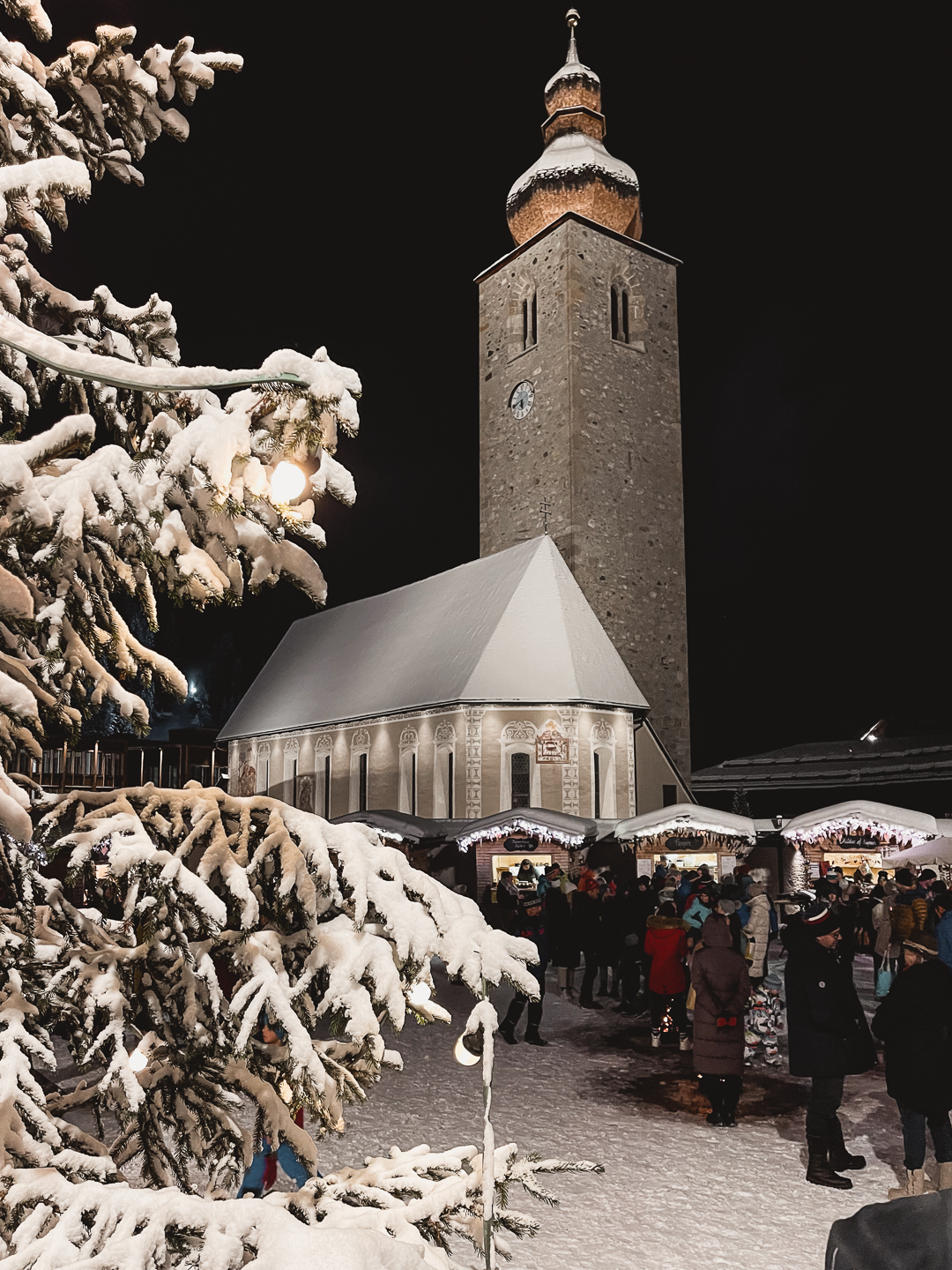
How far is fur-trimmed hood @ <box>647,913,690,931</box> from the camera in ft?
34.3

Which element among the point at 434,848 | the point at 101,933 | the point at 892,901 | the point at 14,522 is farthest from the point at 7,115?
the point at 434,848

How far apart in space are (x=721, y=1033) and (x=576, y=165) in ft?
123

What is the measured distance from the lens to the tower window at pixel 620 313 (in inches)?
1470

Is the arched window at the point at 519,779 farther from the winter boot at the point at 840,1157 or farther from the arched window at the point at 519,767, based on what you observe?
the winter boot at the point at 840,1157

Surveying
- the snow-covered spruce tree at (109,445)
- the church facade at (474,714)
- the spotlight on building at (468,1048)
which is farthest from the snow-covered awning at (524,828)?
the spotlight on building at (468,1048)

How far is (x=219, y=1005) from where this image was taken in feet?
9.99

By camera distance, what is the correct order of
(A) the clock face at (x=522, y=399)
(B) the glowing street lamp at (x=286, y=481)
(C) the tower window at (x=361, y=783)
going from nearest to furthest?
(B) the glowing street lamp at (x=286, y=481) → (C) the tower window at (x=361, y=783) → (A) the clock face at (x=522, y=399)

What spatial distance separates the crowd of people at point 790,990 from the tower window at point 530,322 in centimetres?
2755

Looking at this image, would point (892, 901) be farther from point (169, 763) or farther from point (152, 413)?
point (169, 763)

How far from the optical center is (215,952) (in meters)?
3.26

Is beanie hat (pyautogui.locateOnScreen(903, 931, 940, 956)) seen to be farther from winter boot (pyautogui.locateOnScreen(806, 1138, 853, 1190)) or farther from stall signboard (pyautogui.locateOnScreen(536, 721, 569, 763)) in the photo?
stall signboard (pyautogui.locateOnScreen(536, 721, 569, 763))

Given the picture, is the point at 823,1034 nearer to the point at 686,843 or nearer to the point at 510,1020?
the point at 510,1020

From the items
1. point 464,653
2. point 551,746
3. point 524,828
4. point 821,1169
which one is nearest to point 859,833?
point 524,828

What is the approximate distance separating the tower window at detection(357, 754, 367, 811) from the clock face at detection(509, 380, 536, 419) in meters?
13.9
